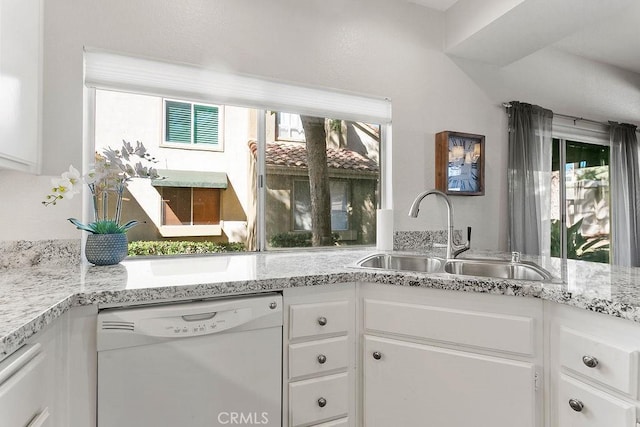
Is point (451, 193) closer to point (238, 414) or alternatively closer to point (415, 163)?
point (415, 163)

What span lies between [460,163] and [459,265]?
36.8 inches

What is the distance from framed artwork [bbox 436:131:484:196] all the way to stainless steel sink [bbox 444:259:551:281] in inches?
28.3

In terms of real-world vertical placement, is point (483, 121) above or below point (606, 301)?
above

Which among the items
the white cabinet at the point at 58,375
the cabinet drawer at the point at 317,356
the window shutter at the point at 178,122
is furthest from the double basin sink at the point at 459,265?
the window shutter at the point at 178,122

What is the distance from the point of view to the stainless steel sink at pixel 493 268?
5.16ft

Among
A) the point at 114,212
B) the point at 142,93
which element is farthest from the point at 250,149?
the point at 114,212

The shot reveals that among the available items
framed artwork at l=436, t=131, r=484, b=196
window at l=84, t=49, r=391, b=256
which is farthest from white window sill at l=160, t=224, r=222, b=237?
framed artwork at l=436, t=131, r=484, b=196

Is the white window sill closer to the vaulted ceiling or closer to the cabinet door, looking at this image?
the cabinet door

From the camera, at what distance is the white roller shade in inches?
66.0

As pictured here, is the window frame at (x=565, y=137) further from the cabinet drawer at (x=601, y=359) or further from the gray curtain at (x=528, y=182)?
the cabinet drawer at (x=601, y=359)

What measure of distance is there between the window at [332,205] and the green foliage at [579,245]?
1919mm

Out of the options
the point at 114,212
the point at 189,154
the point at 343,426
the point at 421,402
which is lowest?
the point at 343,426

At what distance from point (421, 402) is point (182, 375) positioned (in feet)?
2.95

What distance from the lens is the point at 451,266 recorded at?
1.74 metres
